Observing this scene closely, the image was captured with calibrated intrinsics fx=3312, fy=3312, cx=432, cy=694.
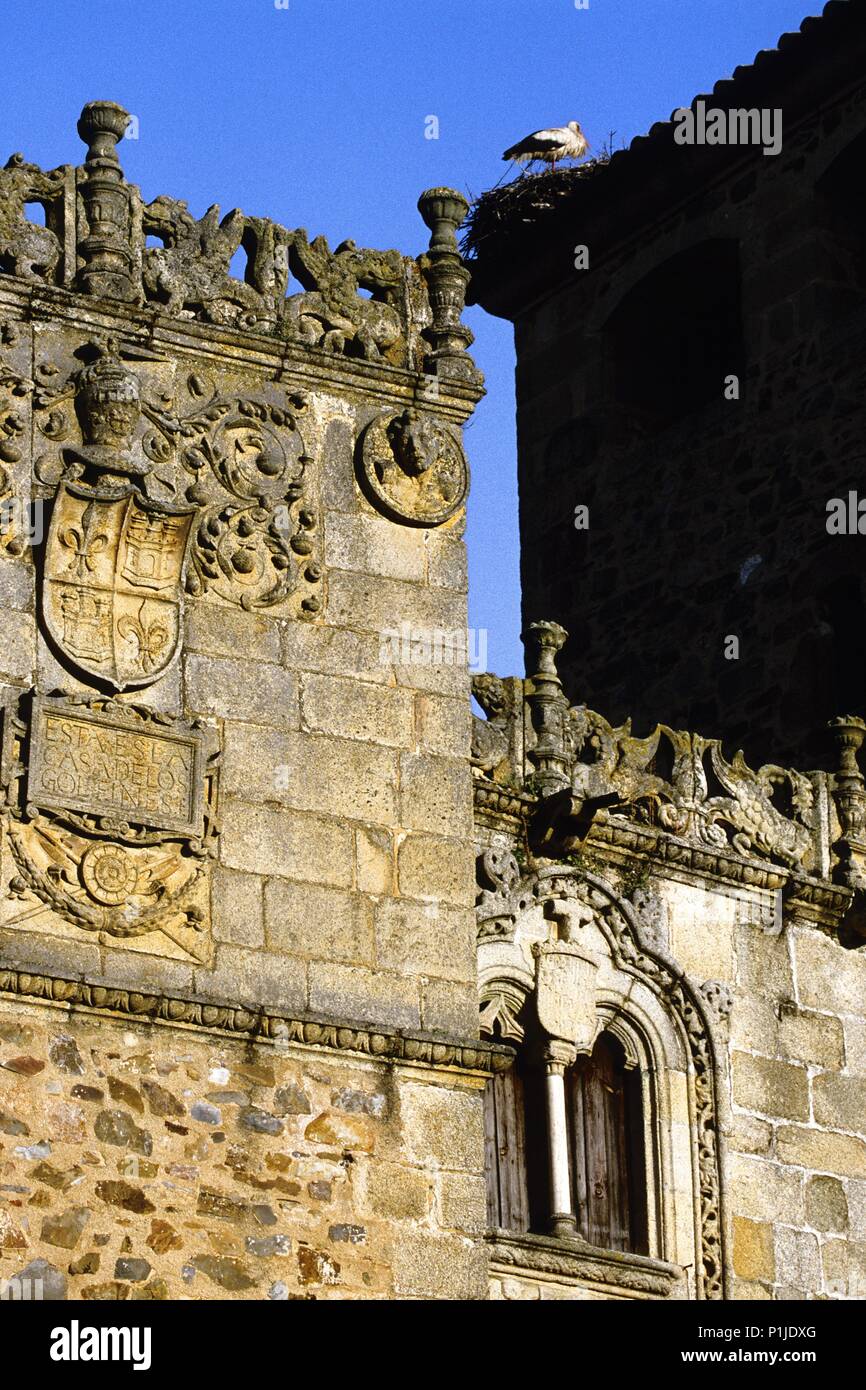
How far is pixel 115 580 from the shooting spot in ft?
39.3

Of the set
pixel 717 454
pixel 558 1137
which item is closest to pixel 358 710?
pixel 558 1137

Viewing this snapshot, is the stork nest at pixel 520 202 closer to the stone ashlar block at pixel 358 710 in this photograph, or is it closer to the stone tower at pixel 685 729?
the stone tower at pixel 685 729

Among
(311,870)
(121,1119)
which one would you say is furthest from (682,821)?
(121,1119)

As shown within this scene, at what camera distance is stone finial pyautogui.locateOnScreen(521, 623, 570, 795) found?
1421cm

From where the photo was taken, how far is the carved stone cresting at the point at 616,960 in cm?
1382

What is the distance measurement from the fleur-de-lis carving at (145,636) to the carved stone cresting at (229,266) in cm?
122

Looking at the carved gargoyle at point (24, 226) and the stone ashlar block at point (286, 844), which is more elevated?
the carved gargoyle at point (24, 226)

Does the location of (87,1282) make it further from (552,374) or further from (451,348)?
(552,374)

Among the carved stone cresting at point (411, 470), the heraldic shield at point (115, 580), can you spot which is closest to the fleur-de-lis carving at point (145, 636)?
the heraldic shield at point (115, 580)

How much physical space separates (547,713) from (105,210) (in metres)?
3.23

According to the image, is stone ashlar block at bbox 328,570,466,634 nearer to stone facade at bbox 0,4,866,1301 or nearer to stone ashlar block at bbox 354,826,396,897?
stone facade at bbox 0,4,866,1301

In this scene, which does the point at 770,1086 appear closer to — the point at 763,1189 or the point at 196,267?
the point at 763,1189

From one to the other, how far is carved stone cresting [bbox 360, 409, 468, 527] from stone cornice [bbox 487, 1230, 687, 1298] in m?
2.88

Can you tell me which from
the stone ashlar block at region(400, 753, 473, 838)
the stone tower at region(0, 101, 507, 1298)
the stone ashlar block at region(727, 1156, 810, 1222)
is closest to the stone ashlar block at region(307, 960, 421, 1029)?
the stone tower at region(0, 101, 507, 1298)
